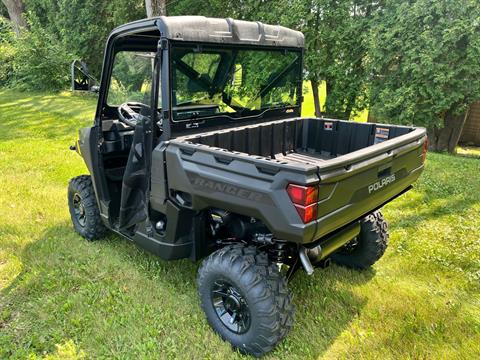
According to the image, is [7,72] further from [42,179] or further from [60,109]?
[42,179]

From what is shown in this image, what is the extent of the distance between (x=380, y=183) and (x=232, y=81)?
1.38m

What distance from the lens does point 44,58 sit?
577 inches

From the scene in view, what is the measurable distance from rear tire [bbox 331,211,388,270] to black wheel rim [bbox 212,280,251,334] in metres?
1.30

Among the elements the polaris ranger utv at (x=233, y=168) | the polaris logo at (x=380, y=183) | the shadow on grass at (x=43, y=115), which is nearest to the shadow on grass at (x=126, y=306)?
the polaris ranger utv at (x=233, y=168)

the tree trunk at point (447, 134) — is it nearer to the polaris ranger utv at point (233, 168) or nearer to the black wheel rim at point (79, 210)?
the polaris ranger utv at point (233, 168)

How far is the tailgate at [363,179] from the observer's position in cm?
208

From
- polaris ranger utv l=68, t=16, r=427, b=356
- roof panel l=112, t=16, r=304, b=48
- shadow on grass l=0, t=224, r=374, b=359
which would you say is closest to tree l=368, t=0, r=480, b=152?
polaris ranger utv l=68, t=16, r=427, b=356

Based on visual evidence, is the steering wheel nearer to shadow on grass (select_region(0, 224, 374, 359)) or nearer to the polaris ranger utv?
the polaris ranger utv

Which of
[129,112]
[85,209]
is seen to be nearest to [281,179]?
[129,112]

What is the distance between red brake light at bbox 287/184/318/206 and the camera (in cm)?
196

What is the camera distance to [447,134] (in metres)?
7.89

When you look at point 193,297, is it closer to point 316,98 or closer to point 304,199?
point 304,199

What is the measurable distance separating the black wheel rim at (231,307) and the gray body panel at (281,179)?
54cm

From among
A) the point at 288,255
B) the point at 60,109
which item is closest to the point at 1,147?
the point at 60,109
